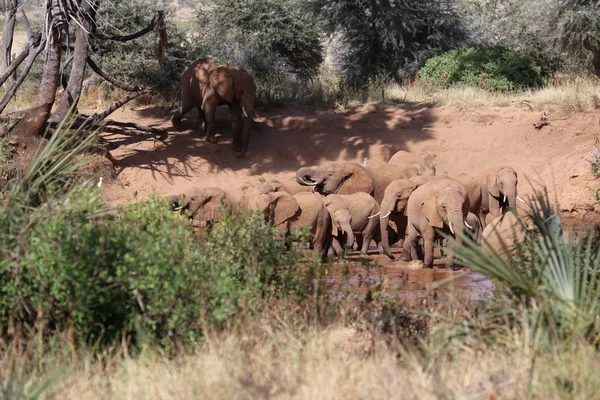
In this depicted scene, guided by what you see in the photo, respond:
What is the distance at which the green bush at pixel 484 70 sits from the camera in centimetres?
2600

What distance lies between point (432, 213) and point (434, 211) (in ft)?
0.16

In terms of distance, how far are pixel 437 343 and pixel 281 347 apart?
1.06m

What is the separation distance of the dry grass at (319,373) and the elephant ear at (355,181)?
405 inches

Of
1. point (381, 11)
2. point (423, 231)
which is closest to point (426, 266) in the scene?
point (423, 231)

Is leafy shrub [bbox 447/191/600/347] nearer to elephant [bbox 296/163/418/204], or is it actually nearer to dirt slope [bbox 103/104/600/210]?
elephant [bbox 296/163/418/204]

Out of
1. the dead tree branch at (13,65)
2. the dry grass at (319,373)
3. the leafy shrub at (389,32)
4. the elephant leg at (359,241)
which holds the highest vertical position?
the leafy shrub at (389,32)

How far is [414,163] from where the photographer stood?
19.2 meters

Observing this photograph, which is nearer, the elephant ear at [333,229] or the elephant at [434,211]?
the elephant at [434,211]

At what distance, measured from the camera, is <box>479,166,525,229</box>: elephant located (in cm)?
1692

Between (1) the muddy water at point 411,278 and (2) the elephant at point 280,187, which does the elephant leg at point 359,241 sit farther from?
(2) the elephant at point 280,187

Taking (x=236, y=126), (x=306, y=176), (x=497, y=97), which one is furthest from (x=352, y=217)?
(x=497, y=97)

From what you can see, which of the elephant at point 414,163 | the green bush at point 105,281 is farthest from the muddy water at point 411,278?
the green bush at point 105,281

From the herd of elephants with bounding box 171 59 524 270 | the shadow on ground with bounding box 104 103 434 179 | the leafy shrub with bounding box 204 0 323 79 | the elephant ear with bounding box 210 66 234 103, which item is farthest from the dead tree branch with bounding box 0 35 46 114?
the leafy shrub with bounding box 204 0 323 79

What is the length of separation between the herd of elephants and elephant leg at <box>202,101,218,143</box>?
37 cm
